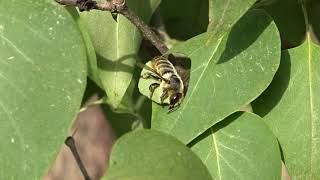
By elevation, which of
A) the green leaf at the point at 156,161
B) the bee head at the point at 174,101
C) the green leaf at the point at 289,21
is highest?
the bee head at the point at 174,101

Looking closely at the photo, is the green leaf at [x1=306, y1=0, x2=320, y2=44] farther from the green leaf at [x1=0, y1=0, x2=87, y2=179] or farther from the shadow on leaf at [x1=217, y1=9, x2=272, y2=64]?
the green leaf at [x1=0, y1=0, x2=87, y2=179]

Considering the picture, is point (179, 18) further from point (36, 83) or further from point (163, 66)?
point (36, 83)

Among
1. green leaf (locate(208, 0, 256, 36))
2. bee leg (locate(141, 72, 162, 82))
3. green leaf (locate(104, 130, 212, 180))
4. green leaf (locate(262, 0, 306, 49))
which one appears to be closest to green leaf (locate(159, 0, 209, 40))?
green leaf (locate(262, 0, 306, 49))

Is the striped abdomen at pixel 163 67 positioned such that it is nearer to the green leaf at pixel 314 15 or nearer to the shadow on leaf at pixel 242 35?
the shadow on leaf at pixel 242 35

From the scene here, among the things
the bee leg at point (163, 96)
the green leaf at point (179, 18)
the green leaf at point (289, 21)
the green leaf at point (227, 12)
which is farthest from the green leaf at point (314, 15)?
the green leaf at point (227, 12)

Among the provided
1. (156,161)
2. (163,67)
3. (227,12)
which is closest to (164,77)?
(163,67)

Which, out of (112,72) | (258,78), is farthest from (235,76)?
(112,72)
